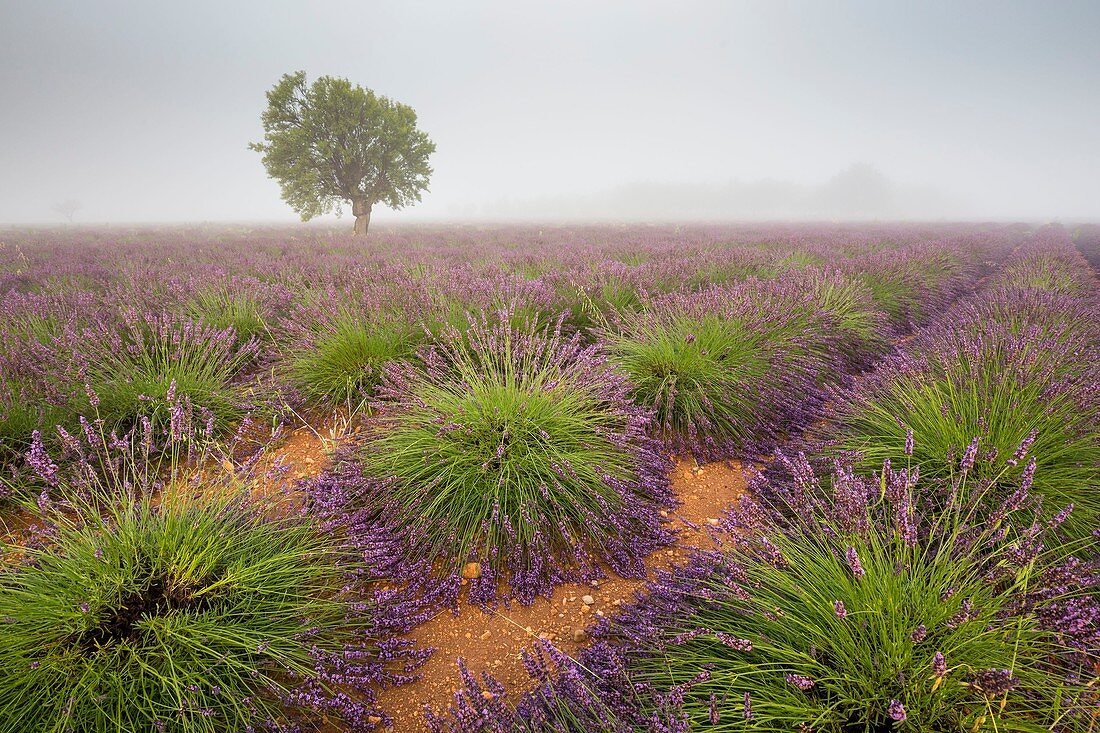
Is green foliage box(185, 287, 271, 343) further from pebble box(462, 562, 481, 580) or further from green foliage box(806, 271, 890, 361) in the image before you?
green foliage box(806, 271, 890, 361)

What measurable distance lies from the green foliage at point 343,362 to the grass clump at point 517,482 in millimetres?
1009

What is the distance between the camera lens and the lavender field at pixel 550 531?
1.27 meters

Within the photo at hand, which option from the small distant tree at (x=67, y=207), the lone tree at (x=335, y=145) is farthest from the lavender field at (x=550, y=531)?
the small distant tree at (x=67, y=207)

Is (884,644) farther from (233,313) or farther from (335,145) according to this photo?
(335,145)

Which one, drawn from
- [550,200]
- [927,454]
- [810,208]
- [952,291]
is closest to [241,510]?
[927,454]

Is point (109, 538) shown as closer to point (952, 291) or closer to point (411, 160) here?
point (952, 291)

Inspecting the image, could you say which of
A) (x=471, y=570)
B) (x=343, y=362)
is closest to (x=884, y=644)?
(x=471, y=570)

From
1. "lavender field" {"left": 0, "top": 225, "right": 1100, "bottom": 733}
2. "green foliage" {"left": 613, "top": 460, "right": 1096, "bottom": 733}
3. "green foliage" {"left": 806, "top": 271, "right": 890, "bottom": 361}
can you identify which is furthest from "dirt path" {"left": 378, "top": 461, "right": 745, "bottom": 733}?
"green foliage" {"left": 806, "top": 271, "right": 890, "bottom": 361}

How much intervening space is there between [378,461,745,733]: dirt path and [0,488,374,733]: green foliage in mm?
331

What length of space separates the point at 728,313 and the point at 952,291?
7.26 meters

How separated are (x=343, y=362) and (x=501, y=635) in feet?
8.41

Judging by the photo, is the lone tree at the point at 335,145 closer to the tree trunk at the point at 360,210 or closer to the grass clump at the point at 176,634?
the tree trunk at the point at 360,210

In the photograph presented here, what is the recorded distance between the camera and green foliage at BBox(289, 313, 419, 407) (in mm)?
3492

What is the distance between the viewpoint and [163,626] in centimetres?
140
